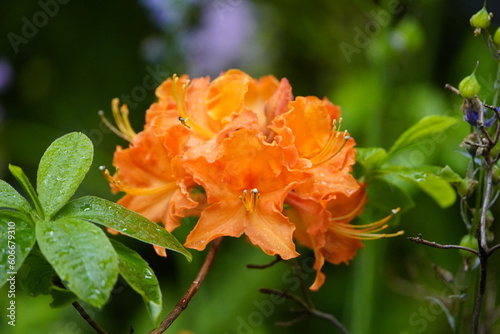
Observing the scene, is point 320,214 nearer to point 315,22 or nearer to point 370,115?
point 370,115

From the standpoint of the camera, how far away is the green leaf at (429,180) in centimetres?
88

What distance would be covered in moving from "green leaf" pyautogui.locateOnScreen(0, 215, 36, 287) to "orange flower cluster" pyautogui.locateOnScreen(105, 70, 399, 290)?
8.2 inches

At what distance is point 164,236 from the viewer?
694 millimetres

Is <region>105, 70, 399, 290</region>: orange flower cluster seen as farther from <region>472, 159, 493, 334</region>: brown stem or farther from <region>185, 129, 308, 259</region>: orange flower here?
<region>472, 159, 493, 334</region>: brown stem

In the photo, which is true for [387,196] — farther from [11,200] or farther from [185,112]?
[11,200]

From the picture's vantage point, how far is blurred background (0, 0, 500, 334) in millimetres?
1718

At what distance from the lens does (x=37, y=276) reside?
2.27ft

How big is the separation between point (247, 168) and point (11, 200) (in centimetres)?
29

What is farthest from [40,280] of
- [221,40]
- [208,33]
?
[221,40]

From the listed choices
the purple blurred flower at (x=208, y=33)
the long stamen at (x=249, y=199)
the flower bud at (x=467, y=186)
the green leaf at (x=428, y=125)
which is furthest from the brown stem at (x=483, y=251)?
the purple blurred flower at (x=208, y=33)

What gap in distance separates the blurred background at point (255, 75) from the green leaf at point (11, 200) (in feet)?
2.78

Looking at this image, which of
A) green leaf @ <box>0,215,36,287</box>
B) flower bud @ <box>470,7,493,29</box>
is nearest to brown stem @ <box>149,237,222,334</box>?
green leaf @ <box>0,215,36,287</box>

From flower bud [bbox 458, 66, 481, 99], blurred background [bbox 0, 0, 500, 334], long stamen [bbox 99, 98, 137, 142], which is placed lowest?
blurred background [bbox 0, 0, 500, 334]

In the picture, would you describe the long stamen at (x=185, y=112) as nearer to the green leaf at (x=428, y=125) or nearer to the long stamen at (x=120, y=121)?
the long stamen at (x=120, y=121)
